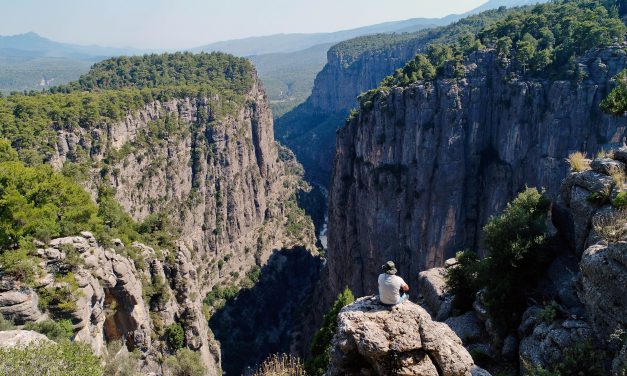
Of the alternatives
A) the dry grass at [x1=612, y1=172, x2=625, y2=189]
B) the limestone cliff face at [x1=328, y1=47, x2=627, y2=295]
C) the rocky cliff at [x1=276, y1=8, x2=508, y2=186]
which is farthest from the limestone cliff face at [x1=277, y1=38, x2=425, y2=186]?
the dry grass at [x1=612, y1=172, x2=625, y2=189]

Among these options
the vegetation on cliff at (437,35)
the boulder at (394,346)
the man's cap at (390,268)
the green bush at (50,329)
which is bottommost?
the green bush at (50,329)

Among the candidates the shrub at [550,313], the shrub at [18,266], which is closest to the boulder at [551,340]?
the shrub at [550,313]

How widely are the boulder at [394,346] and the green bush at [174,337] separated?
70.0ft

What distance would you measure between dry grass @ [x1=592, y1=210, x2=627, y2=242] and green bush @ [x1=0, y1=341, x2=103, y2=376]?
1590 centimetres

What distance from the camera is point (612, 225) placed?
13445mm

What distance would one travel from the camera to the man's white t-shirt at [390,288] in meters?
11.7

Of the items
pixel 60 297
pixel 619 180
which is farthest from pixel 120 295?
pixel 619 180

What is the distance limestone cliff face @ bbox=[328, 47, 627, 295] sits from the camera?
150 ft

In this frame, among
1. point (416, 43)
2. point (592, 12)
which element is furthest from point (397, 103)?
point (416, 43)

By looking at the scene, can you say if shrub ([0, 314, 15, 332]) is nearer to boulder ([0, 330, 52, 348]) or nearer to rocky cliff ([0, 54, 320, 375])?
rocky cliff ([0, 54, 320, 375])

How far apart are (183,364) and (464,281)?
61.1ft

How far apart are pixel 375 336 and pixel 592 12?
57906mm

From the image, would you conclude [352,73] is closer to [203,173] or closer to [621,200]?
[203,173]

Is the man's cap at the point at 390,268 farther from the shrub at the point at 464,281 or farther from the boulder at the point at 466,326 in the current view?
the shrub at the point at 464,281
